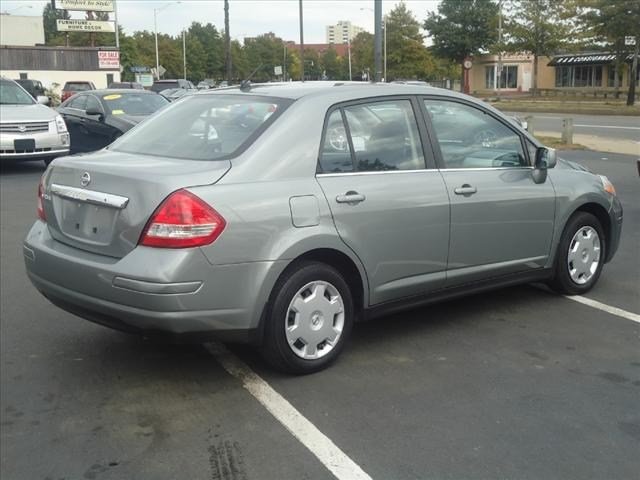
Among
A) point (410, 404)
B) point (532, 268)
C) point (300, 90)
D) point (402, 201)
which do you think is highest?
point (300, 90)

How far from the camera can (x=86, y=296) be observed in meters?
4.02

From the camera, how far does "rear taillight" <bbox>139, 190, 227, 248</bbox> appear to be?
3770mm

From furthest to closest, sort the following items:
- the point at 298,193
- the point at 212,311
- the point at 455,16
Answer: the point at 455,16
the point at 298,193
the point at 212,311

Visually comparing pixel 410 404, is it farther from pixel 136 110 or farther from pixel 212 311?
pixel 136 110

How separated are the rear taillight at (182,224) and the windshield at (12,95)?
38.2 feet

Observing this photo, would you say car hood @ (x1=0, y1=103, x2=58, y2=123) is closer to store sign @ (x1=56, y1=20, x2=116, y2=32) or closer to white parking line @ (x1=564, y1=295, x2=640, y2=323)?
white parking line @ (x1=564, y1=295, x2=640, y2=323)

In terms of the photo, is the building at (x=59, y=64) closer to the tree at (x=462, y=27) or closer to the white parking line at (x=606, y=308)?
the tree at (x=462, y=27)

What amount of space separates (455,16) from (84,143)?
5992 cm

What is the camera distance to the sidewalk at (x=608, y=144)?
17.5m

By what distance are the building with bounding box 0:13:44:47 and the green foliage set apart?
42506 millimetres

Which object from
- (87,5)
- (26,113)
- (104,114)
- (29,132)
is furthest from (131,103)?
(87,5)

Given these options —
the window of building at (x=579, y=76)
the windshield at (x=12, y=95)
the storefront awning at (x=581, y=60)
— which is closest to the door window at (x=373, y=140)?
the windshield at (x=12, y=95)

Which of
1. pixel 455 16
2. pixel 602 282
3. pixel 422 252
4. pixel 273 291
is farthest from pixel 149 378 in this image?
pixel 455 16

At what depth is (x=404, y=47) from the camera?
226 feet
